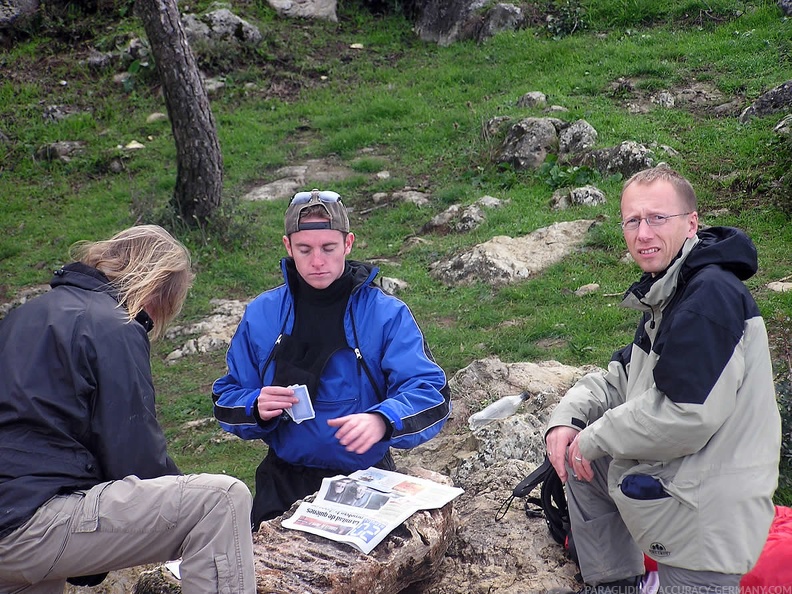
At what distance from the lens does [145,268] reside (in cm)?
316

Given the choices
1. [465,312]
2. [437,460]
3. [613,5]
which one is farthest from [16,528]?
[613,5]

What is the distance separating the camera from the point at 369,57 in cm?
1440

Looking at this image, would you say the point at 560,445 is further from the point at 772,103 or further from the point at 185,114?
the point at 772,103

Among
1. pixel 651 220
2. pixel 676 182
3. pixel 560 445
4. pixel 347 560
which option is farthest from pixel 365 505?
pixel 676 182

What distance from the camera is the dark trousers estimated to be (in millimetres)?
3779

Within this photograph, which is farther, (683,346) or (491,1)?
(491,1)

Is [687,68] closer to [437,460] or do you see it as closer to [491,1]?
[491,1]

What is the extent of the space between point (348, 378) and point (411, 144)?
7950 millimetres

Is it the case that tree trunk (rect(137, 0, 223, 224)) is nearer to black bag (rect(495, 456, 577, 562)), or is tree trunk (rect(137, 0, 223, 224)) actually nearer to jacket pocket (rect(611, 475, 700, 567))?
black bag (rect(495, 456, 577, 562))

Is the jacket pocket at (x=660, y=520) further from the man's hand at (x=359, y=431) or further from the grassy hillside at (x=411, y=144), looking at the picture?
the grassy hillside at (x=411, y=144)

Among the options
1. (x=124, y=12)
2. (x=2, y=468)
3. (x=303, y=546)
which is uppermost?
(x=124, y=12)

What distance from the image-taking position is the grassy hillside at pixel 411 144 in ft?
22.9

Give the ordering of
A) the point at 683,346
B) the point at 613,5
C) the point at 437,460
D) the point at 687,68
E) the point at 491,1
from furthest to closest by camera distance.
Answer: the point at 491,1, the point at 613,5, the point at 687,68, the point at 437,460, the point at 683,346

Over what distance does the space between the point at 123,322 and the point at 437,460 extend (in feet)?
8.80
